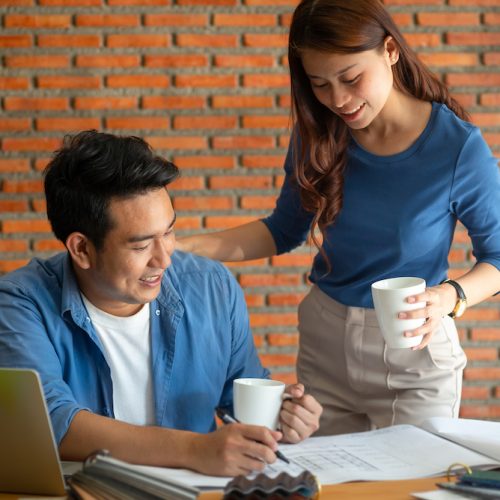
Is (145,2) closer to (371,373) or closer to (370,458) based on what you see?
(371,373)

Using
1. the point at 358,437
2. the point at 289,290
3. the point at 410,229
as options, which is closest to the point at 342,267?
the point at 410,229

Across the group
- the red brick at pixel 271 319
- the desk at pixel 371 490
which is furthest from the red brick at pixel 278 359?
the desk at pixel 371 490

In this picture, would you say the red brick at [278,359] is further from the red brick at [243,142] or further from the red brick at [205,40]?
the red brick at [205,40]

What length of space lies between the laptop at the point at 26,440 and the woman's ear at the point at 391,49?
102 centimetres

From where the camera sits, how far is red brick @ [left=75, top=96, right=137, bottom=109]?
3510mm

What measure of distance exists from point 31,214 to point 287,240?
5.70 ft

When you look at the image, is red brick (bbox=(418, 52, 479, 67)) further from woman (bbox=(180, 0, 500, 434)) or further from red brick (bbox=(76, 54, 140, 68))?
woman (bbox=(180, 0, 500, 434))

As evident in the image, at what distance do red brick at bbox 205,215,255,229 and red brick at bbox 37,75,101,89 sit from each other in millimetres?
696

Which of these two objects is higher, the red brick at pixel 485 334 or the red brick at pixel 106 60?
the red brick at pixel 106 60

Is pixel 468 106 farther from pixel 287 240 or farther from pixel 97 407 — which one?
pixel 97 407

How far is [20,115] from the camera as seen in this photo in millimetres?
3506

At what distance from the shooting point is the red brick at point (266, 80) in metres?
3.54

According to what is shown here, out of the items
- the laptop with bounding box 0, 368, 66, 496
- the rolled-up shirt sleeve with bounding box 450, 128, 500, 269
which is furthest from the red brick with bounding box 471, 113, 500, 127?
the laptop with bounding box 0, 368, 66, 496

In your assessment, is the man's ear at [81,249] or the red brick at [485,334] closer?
the man's ear at [81,249]
